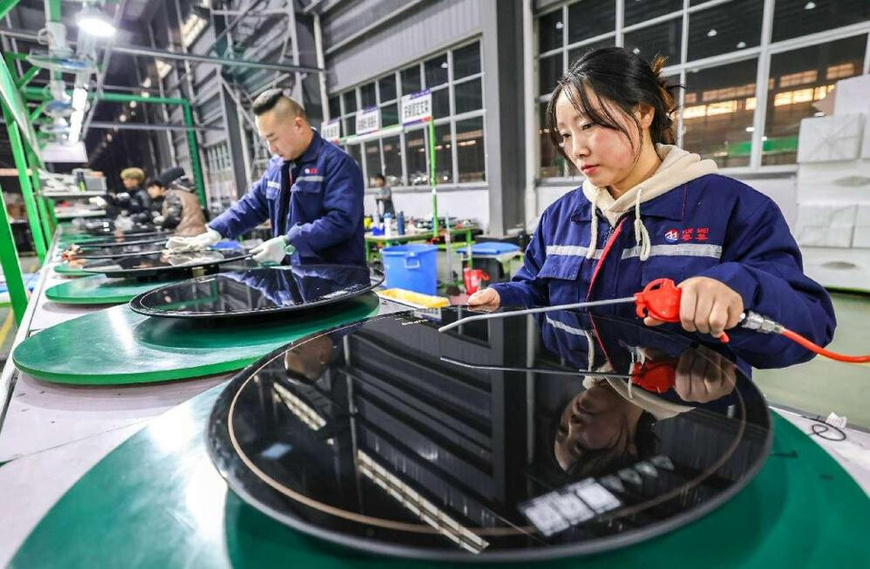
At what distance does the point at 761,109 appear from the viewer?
4.16m

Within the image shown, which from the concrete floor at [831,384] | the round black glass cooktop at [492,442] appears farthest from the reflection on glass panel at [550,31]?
the round black glass cooktop at [492,442]

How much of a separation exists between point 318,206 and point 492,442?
1.70m

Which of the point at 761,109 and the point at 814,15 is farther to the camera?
the point at 761,109

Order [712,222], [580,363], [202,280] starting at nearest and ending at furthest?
1. [580,363]
2. [712,222]
3. [202,280]

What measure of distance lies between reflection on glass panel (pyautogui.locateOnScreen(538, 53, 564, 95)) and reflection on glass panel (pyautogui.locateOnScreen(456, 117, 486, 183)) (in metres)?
1.01

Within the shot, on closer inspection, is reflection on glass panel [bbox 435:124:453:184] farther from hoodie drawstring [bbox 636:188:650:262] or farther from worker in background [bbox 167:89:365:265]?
hoodie drawstring [bbox 636:188:650:262]

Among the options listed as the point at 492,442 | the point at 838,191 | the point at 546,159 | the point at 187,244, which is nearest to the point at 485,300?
the point at 492,442

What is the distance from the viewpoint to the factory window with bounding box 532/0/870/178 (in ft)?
12.3

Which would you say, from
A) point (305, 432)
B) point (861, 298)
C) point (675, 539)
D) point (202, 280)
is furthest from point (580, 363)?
point (861, 298)

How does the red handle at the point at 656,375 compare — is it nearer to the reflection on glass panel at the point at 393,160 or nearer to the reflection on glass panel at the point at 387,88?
the reflection on glass panel at the point at 393,160

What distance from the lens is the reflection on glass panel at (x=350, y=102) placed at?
28.2 feet

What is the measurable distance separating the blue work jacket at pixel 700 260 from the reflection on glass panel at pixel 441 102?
637cm

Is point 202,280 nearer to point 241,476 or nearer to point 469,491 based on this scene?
point 241,476

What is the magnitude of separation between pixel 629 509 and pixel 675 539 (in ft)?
0.24
